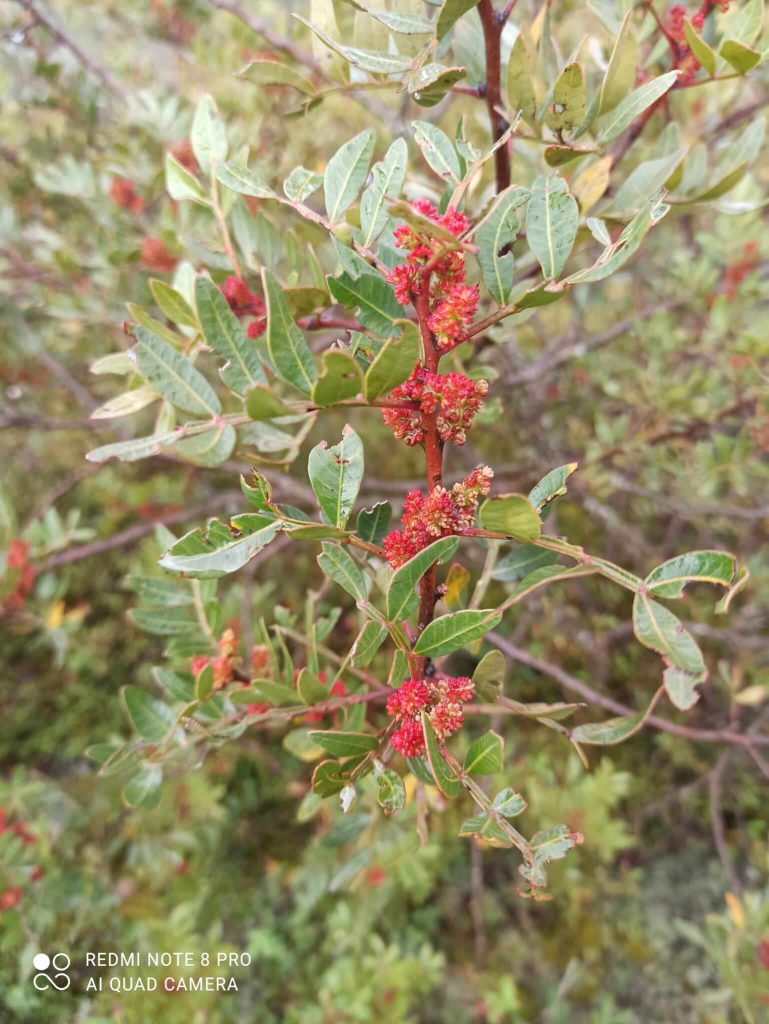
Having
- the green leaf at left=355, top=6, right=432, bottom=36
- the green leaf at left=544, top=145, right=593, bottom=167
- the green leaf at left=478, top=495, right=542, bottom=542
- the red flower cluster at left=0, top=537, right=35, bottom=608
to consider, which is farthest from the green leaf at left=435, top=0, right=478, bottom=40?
the red flower cluster at left=0, top=537, right=35, bottom=608

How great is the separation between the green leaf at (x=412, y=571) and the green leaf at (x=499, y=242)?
0.55 ft

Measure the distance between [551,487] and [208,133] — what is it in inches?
18.5

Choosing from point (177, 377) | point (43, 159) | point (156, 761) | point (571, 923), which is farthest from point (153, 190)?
point (571, 923)

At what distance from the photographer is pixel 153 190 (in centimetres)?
108

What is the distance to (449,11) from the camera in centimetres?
41

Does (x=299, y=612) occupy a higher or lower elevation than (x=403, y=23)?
lower

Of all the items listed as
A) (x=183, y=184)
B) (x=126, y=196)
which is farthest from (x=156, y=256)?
(x=183, y=184)

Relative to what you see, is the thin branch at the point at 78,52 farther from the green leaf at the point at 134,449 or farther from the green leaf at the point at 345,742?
the green leaf at the point at 345,742

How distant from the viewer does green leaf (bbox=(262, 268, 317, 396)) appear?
353 millimetres

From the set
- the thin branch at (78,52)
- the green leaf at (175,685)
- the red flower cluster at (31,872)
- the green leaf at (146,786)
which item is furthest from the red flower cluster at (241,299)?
the red flower cluster at (31,872)

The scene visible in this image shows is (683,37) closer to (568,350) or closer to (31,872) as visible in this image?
(568,350)

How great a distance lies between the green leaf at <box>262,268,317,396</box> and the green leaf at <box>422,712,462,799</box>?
23 centimetres

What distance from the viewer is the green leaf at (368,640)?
0.45 metres

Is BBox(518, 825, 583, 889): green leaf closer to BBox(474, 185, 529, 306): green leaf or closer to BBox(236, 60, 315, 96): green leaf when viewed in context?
Result: BBox(474, 185, 529, 306): green leaf
